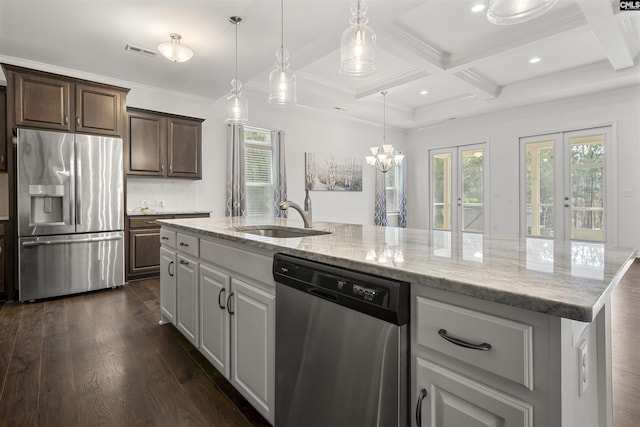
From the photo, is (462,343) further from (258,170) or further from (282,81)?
(258,170)

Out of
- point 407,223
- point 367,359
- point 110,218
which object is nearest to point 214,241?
point 367,359

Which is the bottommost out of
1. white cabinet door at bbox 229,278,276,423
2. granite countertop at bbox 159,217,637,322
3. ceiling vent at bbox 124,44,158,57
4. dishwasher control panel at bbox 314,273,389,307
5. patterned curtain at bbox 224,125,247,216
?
white cabinet door at bbox 229,278,276,423

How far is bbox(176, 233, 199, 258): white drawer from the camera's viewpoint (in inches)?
81.5

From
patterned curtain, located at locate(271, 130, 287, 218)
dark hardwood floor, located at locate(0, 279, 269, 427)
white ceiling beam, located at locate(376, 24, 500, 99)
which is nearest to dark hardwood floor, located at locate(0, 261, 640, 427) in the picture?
dark hardwood floor, located at locate(0, 279, 269, 427)

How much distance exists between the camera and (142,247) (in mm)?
4188

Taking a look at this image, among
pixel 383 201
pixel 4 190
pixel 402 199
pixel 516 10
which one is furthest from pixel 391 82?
pixel 4 190

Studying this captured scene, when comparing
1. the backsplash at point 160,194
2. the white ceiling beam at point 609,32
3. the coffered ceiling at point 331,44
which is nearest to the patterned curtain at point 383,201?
the coffered ceiling at point 331,44

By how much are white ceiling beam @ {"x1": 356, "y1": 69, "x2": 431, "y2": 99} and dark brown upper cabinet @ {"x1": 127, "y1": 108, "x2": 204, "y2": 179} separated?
9.06 ft

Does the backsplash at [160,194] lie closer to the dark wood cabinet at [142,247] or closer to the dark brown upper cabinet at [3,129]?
the dark wood cabinet at [142,247]

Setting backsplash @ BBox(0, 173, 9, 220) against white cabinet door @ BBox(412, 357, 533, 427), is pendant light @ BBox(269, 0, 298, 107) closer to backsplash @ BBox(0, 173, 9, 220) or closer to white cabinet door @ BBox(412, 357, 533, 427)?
white cabinet door @ BBox(412, 357, 533, 427)

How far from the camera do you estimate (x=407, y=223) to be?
838 cm

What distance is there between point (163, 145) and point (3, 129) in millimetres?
1604

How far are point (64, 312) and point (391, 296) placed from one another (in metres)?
3.47

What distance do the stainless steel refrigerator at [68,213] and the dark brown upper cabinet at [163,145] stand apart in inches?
17.4
